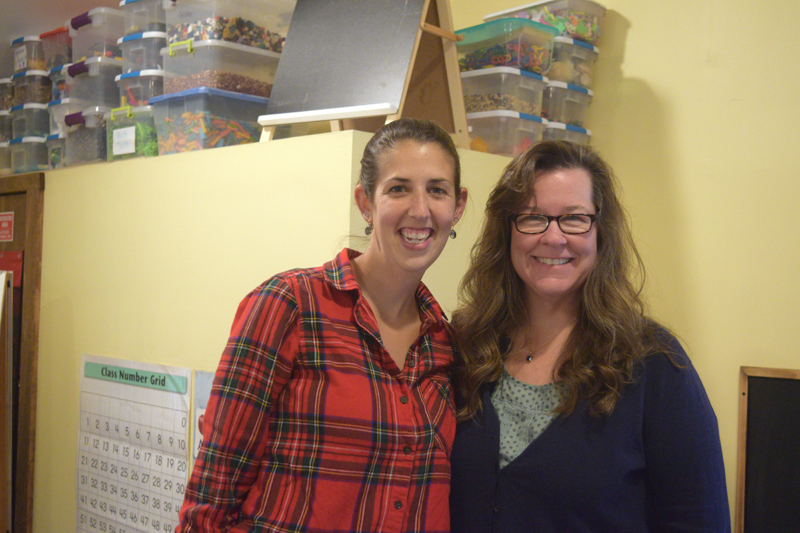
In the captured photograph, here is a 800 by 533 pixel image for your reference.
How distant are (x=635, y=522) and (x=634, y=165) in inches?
57.3

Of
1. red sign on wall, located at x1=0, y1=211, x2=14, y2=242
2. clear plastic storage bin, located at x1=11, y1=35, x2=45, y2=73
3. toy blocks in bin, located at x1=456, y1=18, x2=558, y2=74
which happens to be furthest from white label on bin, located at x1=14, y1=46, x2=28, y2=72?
toy blocks in bin, located at x1=456, y1=18, x2=558, y2=74

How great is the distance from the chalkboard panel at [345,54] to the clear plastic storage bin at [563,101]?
635mm

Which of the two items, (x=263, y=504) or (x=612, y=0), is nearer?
(x=263, y=504)

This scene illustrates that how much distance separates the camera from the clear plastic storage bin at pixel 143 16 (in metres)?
2.47

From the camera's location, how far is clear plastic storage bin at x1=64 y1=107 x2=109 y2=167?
2688mm

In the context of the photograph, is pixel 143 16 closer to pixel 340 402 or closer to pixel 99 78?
pixel 99 78

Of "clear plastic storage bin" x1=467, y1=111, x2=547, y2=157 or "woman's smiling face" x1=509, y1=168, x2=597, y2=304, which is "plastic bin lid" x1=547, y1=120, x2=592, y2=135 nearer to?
"clear plastic storage bin" x1=467, y1=111, x2=547, y2=157

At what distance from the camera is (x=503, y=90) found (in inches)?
87.6

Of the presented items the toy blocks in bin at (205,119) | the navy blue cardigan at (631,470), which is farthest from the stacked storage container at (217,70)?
the navy blue cardigan at (631,470)

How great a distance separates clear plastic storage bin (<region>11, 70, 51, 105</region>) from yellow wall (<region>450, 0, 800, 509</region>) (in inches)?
95.8

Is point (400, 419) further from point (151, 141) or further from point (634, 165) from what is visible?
point (151, 141)

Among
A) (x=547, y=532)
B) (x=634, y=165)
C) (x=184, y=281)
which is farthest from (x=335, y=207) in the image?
(x=634, y=165)

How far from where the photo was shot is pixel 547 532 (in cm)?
116

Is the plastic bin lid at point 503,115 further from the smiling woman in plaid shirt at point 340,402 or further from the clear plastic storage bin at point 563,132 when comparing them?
the smiling woman in plaid shirt at point 340,402
